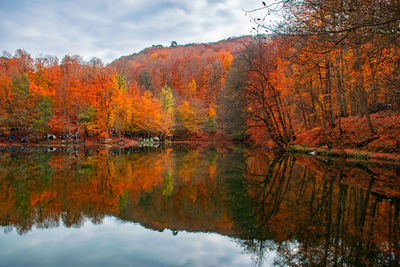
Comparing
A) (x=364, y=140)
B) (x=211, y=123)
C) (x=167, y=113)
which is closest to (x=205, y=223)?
(x=364, y=140)

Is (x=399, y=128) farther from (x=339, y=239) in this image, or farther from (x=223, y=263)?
(x=223, y=263)

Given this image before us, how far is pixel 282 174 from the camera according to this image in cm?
970

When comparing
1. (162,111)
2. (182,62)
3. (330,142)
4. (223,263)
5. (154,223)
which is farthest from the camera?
(182,62)

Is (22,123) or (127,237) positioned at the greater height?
(22,123)

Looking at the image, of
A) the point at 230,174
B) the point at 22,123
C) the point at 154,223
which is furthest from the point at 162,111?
the point at 154,223

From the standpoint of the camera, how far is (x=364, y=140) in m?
14.6

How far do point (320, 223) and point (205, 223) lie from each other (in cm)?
207

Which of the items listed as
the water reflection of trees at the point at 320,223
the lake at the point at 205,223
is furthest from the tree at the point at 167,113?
the water reflection of trees at the point at 320,223

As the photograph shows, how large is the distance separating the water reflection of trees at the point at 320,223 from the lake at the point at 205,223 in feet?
0.05

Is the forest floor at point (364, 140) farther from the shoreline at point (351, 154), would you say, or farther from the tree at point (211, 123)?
the tree at point (211, 123)

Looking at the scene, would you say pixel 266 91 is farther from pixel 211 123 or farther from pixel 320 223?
pixel 211 123

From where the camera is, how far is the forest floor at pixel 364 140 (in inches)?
500

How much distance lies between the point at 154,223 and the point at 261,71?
17.2 m

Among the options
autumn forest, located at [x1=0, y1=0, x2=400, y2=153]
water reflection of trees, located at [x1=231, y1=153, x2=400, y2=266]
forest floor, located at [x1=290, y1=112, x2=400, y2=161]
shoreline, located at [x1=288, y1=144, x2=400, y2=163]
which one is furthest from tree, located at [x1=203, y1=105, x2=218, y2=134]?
water reflection of trees, located at [x1=231, y1=153, x2=400, y2=266]
